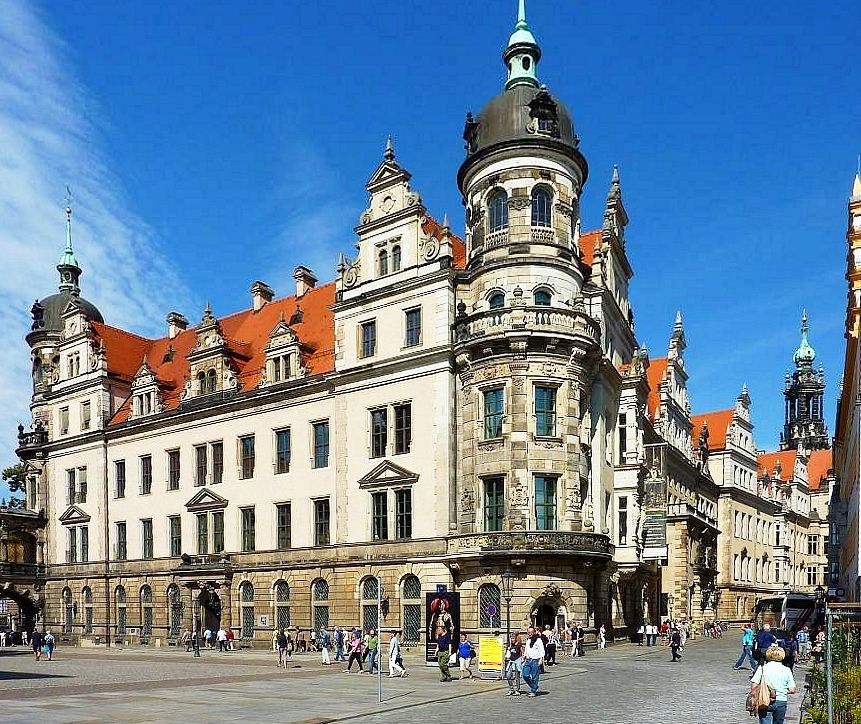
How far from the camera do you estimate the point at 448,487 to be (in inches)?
1690

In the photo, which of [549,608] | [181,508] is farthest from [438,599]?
[181,508]

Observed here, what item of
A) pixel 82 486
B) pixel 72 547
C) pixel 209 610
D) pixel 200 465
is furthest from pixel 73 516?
pixel 209 610

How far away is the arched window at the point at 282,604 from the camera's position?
162 feet

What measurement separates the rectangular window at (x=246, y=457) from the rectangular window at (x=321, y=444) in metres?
5.14

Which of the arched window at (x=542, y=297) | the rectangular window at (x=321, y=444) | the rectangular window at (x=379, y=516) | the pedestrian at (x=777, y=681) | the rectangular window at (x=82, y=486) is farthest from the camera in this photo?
the rectangular window at (x=82, y=486)

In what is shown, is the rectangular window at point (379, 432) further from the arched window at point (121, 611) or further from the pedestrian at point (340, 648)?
the arched window at point (121, 611)

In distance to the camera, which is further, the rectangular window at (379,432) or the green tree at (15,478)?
the green tree at (15,478)

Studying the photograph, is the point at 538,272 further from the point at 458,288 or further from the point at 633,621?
the point at 633,621

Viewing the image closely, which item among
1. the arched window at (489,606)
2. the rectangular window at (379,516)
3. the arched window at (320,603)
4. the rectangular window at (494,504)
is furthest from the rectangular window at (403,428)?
the arched window at (320,603)

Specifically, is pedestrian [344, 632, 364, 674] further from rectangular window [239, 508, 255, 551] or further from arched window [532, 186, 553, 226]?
arched window [532, 186, 553, 226]

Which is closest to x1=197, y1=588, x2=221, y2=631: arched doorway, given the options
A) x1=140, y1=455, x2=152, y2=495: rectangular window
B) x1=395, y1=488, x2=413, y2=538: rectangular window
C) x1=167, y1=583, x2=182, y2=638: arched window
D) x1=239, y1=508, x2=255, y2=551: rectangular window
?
x1=167, y1=583, x2=182, y2=638: arched window

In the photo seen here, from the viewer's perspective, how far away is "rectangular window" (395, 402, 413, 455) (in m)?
45.1

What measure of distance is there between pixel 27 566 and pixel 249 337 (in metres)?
23.4

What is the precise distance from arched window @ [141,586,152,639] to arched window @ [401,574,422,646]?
68.0 ft
